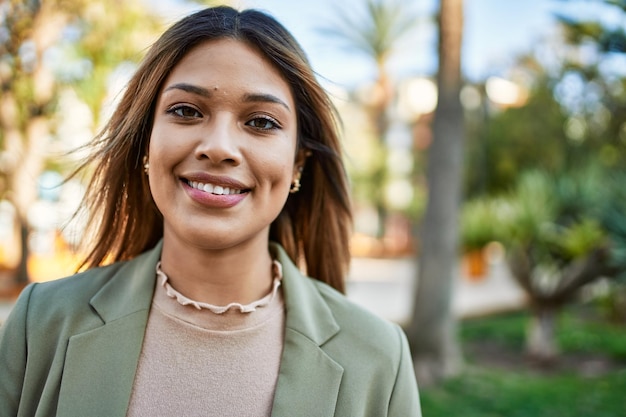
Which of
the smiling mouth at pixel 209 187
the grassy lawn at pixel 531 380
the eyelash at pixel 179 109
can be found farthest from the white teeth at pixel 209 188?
the grassy lawn at pixel 531 380

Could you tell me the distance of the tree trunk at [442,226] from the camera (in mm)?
7266

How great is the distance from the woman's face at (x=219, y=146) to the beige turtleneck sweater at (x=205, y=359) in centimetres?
23

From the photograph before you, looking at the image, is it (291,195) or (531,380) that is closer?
(291,195)

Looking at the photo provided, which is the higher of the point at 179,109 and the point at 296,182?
the point at 179,109

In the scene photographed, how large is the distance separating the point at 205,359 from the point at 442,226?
5826 millimetres

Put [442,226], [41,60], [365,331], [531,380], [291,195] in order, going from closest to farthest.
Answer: [365,331] < [291,195] < [442,226] < [531,380] < [41,60]

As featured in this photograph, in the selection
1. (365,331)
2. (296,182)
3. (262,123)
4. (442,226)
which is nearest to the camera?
(262,123)

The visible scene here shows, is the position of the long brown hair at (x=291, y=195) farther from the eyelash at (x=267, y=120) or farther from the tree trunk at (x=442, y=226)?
the tree trunk at (x=442, y=226)

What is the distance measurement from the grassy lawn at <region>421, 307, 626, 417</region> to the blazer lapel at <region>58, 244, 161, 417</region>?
4.74m

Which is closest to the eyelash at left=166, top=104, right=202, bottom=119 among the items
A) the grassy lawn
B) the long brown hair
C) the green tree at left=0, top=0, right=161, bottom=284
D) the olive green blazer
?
the long brown hair

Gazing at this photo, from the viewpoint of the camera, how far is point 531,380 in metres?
7.59

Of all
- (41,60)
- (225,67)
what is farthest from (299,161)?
(41,60)

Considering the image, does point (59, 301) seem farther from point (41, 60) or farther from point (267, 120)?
point (41, 60)

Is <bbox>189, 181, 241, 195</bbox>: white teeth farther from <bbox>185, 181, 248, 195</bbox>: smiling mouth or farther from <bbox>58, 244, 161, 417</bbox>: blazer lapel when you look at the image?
<bbox>58, 244, 161, 417</bbox>: blazer lapel
